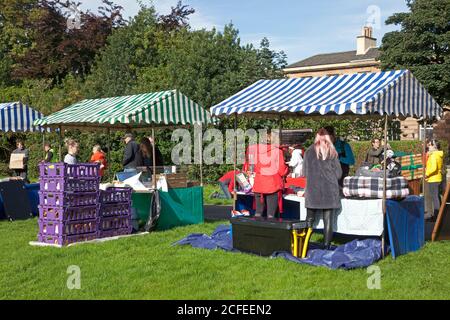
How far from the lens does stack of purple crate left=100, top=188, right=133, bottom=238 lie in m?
10.2

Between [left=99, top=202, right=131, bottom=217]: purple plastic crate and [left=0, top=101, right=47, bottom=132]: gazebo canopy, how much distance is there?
622cm

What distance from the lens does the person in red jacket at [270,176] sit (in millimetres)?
8977

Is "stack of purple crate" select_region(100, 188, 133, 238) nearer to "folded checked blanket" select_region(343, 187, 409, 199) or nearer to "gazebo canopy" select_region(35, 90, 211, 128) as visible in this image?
"gazebo canopy" select_region(35, 90, 211, 128)

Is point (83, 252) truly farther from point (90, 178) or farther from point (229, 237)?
point (229, 237)

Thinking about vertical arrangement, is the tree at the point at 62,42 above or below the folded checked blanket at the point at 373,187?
above

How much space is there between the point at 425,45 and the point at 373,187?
31097 millimetres

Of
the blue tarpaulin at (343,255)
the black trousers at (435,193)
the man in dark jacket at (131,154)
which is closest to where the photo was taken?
the blue tarpaulin at (343,255)

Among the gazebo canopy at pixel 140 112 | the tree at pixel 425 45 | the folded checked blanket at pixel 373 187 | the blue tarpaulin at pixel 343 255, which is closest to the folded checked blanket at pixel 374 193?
the folded checked blanket at pixel 373 187

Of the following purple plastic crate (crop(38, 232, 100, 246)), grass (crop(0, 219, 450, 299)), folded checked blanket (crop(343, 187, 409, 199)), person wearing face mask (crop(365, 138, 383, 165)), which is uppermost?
person wearing face mask (crop(365, 138, 383, 165))

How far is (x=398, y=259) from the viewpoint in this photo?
820cm

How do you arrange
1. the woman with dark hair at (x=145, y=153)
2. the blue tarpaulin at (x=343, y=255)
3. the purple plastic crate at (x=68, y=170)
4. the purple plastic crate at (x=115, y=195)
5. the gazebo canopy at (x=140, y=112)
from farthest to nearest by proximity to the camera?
the woman with dark hair at (x=145, y=153), the gazebo canopy at (x=140, y=112), the purple plastic crate at (x=115, y=195), the purple plastic crate at (x=68, y=170), the blue tarpaulin at (x=343, y=255)

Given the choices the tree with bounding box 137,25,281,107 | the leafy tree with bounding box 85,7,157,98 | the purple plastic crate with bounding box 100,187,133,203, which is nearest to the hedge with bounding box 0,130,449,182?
the tree with bounding box 137,25,281,107

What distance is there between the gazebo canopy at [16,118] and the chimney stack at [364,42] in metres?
50.9

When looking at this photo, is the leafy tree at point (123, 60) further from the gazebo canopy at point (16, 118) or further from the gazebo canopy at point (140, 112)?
the gazebo canopy at point (140, 112)
